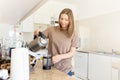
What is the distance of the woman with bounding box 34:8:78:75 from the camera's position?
1534mm

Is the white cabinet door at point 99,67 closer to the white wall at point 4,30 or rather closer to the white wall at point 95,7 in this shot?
the white wall at point 95,7

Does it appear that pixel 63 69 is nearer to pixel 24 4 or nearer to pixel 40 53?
pixel 40 53

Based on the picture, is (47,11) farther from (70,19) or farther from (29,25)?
(70,19)

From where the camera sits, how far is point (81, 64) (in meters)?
3.56

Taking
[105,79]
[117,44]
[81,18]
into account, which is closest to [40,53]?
[105,79]

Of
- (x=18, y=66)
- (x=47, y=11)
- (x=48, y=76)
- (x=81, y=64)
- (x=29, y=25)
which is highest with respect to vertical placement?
(x=47, y=11)

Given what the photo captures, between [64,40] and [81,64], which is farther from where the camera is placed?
[81,64]

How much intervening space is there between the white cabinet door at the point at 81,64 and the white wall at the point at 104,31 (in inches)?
17.1

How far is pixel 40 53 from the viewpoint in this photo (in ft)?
4.31

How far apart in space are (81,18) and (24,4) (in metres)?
3.20

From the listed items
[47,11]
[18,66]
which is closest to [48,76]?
[18,66]

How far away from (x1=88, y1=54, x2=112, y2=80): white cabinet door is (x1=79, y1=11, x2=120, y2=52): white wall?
0.46m

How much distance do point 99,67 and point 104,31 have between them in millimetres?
924

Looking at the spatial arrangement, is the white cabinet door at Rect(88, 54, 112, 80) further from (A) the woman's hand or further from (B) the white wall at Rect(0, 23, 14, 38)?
(B) the white wall at Rect(0, 23, 14, 38)
